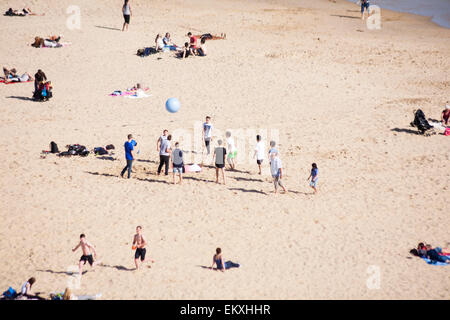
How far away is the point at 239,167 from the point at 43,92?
10160 millimetres

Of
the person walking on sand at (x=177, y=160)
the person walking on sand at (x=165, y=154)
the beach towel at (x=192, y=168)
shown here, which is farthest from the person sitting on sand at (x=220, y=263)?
the beach towel at (x=192, y=168)

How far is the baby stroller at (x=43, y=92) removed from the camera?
23094 millimetres

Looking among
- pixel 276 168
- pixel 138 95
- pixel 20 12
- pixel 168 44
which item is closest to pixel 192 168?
pixel 276 168

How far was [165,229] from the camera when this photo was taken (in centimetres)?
1444

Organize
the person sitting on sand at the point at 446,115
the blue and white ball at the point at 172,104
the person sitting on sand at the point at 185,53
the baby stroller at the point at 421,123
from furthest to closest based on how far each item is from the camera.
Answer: the person sitting on sand at the point at 185,53 → the person sitting on sand at the point at 446,115 → the baby stroller at the point at 421,123 → the blue and white ball at the point at 172,104

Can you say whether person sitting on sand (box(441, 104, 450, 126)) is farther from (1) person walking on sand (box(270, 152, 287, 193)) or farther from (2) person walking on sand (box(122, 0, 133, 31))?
(2) person walking on sand (box(122, 0, 133, 31))

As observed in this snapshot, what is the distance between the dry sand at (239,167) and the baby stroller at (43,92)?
0.33 metres

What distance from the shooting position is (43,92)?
2311 cm

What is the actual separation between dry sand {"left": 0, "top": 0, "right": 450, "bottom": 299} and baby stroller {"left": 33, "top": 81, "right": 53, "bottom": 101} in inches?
12.9

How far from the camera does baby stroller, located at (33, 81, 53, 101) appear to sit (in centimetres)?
2309

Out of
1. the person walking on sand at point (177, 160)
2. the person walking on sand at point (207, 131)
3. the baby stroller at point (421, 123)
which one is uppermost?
the baby stroller at point (421, 123)

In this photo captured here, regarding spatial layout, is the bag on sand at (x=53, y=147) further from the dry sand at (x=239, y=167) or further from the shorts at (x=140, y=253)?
the shorts at (x=140, y=253)

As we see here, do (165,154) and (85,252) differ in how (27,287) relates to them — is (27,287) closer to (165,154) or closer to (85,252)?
(85,252)

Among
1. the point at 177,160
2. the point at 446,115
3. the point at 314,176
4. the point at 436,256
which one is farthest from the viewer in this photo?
the point at 446,115
